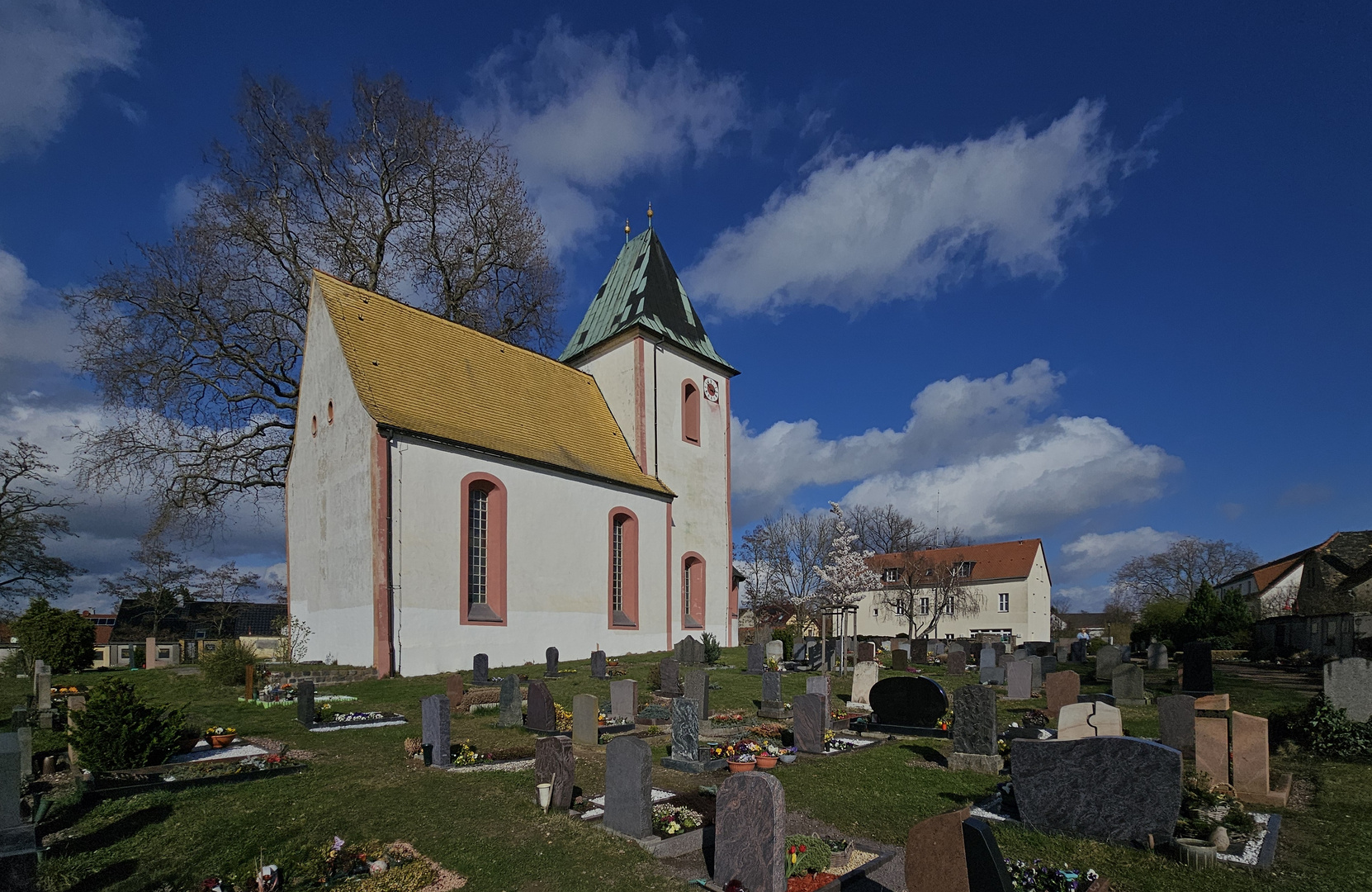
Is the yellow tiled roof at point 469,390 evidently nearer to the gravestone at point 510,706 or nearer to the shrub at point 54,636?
the gravestone at point 510,706

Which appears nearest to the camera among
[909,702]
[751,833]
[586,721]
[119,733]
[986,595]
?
[751,833]

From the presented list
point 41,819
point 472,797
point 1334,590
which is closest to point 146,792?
point 41,819

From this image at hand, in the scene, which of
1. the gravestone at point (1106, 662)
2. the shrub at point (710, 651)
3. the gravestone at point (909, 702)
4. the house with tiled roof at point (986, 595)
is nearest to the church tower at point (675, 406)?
the shrub at point (710, 651)

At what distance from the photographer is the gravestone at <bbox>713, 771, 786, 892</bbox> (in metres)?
5.43

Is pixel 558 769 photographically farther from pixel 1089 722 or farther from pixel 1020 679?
pixel 1020 679

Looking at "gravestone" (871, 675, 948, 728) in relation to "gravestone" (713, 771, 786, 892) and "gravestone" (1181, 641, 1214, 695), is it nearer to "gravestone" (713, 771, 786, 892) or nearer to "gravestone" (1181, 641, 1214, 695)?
"gravestone" (1181, 641, 1214, 695)

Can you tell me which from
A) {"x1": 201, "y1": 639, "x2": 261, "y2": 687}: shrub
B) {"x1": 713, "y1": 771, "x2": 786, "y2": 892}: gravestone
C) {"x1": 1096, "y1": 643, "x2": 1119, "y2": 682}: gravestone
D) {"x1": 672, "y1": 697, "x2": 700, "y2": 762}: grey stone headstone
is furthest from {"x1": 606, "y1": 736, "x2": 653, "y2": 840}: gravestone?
{"x1": 1096, "y1": 643, "x2": 1119, "y2": 682}: gravestone

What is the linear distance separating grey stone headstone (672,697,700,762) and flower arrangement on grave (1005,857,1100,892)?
4.51m

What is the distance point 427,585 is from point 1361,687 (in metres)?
17.5

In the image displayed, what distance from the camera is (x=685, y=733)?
952cm

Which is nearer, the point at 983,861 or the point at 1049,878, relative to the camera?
the point at 983,861

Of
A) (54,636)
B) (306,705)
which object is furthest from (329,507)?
(306,705)

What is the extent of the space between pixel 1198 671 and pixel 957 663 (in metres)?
7.41

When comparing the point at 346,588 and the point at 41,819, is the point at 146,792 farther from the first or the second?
the point at 346,588
